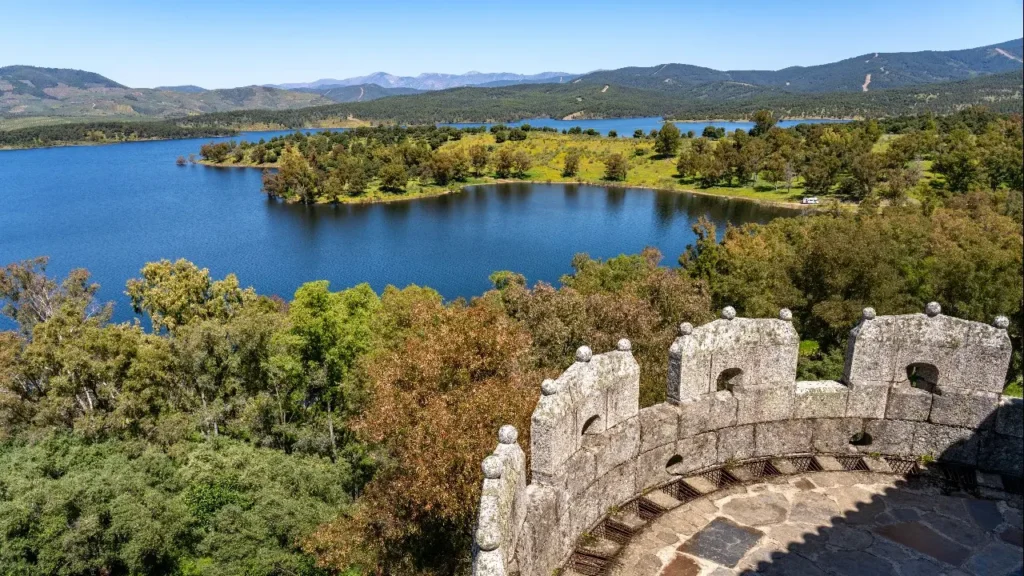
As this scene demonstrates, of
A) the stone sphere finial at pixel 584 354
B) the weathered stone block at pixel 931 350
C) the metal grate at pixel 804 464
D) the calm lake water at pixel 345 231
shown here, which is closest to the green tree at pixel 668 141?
the calm lake water at pixel 345 231

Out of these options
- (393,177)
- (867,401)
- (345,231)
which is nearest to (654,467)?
(867,401)

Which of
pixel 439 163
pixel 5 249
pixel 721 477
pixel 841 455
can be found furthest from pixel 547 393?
pixel 439 163

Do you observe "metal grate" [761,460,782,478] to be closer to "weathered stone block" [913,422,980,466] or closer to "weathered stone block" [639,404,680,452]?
"weathered stone block" [639,404,680,452]

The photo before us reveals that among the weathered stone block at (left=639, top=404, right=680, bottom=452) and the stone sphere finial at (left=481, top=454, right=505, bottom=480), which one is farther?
A: the weathered stone block at (left=639, top=404, right=680, bottom=452)

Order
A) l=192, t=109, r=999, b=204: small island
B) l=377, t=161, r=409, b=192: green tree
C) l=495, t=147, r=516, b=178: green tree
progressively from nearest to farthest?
l=192, t=109, r=999, b=204: small island
l=377, t=161, r=409, b=192: green tree
l=495, t=147, r=516, b=178: green tree

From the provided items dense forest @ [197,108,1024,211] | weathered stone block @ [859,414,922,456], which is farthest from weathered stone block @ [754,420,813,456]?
dense forest @ [197,108,1024,211]

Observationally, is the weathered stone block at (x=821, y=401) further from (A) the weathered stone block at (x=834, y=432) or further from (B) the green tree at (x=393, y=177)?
(B) the green tree at (x=393, y=177)

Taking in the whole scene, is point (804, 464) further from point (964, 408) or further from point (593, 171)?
point (593, 171)

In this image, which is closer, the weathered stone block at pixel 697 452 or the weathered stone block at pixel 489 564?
the weathered stone block at pixel 489 564
